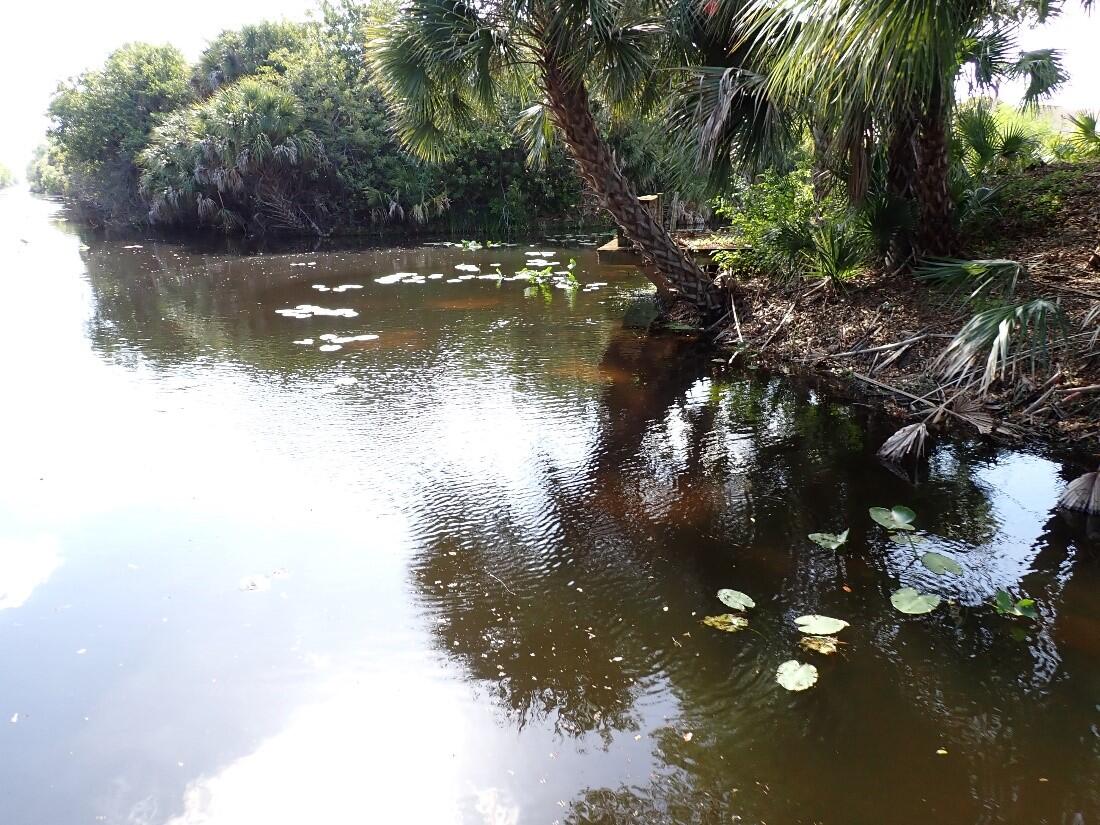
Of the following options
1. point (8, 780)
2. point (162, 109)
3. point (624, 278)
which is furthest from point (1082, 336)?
point (162, 109)

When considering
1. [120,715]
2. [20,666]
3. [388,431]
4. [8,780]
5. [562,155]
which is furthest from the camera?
[562,155]

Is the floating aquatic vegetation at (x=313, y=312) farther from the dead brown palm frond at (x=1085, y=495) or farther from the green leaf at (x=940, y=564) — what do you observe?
the dead brown palm frond at (x=1085, y=495)

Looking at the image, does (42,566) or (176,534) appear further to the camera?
(176,534)

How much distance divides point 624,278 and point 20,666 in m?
11.0

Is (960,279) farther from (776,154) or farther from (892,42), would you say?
(892,42)

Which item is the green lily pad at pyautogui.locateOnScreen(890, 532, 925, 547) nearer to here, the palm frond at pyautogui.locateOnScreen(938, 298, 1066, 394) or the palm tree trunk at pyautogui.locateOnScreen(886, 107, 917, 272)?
the palm frond at pyautogui.locateOnScreen(938, 298, 1066, 394)

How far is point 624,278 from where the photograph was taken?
12.9 metres

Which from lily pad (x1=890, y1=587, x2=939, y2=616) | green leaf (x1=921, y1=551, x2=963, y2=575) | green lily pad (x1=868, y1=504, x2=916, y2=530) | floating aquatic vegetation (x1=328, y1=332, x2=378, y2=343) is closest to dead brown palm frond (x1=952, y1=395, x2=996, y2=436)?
green lily pad (x1=868, y1=504, x2=916, y2=530)

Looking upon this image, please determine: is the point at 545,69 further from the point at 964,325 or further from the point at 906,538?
the point at 906,538

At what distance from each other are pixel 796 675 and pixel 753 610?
0.50 m

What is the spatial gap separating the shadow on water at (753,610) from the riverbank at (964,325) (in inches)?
15.8

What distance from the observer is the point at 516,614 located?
Result: 346cm

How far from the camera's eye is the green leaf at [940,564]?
3623mm

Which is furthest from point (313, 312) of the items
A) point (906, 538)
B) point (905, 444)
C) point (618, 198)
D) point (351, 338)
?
point (906, 538)
